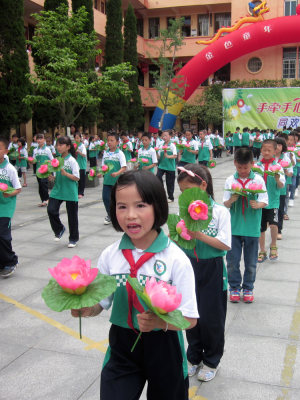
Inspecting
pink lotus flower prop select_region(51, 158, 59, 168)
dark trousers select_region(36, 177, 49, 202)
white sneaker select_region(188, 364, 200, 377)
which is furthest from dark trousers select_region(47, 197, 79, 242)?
white sneaker select_region(188, 364, 200, 377)

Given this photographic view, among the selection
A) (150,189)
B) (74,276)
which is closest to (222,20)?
(150,189)

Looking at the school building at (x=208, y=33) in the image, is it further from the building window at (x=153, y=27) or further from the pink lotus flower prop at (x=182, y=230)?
the pink lotus flower prop at (x=182, y=230)

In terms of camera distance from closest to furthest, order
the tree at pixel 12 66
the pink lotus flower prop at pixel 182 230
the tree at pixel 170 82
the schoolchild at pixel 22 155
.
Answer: the pink lotus flower prop at pixel 182 230
the schoolchild at pixel 22 155
the tree at pixel 12 66
the tree at pixel 170 82

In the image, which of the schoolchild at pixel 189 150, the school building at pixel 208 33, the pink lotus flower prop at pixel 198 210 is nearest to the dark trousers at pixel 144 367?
the pink lotus flower prop at pixel 198 210

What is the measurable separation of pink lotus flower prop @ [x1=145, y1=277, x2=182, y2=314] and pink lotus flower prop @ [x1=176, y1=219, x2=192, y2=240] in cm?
108

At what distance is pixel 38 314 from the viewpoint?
14.2 ft

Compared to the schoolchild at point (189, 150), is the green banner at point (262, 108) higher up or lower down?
higher up

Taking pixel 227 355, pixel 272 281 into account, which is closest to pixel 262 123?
pixel 272 281

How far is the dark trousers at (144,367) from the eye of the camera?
1.97 meters

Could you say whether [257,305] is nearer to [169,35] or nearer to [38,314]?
[38,314]

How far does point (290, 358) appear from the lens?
11.2 feet

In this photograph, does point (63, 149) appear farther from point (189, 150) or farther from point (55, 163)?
point (189, 150)

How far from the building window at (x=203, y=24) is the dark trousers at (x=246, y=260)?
105 ft

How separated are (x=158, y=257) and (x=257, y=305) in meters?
2.83
